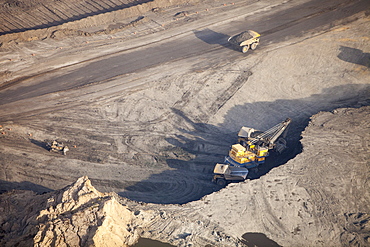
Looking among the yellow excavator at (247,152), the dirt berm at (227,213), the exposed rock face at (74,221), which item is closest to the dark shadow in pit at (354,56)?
the yellow excavator at (247,152)

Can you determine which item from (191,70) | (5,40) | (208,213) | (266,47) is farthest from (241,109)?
(5,40)

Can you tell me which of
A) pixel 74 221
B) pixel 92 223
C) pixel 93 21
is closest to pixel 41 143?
pixel 74 221

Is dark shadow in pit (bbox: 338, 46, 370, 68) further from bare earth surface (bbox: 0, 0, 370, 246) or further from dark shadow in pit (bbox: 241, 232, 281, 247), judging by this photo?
dark shadow in pit (bbox: 241, 232, 281, 247)

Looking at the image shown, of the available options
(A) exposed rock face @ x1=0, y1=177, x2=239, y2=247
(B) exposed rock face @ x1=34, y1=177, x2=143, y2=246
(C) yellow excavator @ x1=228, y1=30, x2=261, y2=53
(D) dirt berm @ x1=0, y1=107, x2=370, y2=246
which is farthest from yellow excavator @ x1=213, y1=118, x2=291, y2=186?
(C) yellow excavator @ x1=228, y1=30, x2=261, y2=53

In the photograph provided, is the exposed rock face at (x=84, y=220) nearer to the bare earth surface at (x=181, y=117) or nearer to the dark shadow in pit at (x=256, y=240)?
the bare earth surface at (x=181, y=117)

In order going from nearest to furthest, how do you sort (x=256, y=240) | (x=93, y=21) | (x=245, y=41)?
(x=256, y=240), (x=245, y=41), (x=93, y=21)

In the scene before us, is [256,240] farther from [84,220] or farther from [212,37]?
[212,37]

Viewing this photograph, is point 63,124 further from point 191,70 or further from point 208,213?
point 208,213
